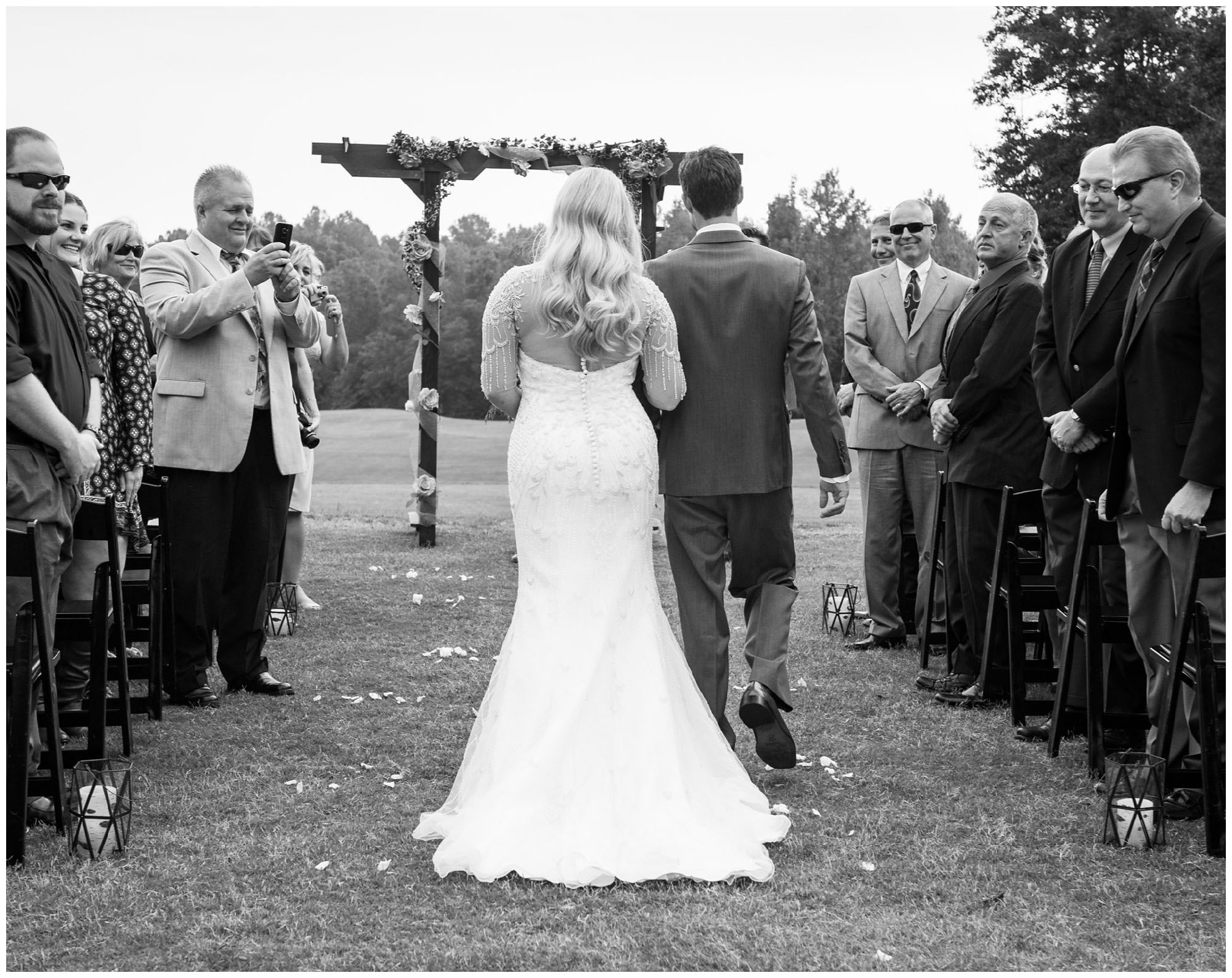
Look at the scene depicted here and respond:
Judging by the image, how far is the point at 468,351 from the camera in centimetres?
4466

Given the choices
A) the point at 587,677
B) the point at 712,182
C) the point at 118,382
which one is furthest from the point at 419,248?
the point at 587,677

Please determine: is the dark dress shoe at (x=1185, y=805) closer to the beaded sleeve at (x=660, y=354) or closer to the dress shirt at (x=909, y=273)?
the beaded sleeve at (x=660, y=354)

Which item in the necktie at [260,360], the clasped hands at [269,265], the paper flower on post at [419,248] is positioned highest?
the paper flower on post at [419,248]

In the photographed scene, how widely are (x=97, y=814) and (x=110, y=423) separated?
6.10 feet

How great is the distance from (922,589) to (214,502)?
383cm

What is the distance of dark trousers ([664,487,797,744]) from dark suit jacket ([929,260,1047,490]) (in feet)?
5.07

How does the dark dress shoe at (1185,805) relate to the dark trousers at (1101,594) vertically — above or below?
below

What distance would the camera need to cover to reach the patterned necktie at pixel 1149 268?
4574 mm

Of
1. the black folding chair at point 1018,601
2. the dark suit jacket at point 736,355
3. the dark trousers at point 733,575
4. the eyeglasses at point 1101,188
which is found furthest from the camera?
the black folding chair at point 1018,601

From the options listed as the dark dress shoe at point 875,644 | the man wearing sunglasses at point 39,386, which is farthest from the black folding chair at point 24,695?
the dark dress shoe at point 875,644

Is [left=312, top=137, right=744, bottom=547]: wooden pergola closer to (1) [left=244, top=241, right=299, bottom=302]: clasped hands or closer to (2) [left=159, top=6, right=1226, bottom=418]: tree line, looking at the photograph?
(1) [left=244, top=241, right=299, bottom=302]: clasped hands

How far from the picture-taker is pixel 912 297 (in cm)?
768

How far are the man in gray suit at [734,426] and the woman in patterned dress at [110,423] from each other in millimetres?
2142

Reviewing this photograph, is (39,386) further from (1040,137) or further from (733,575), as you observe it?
(1040,137)
